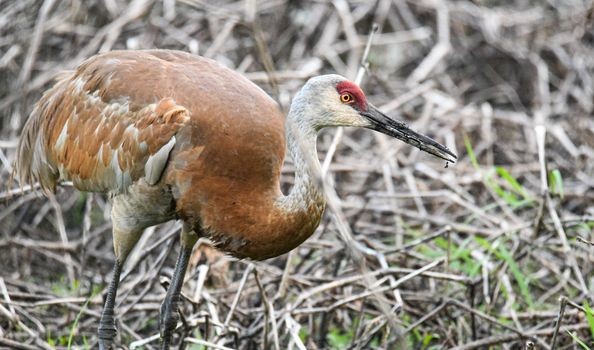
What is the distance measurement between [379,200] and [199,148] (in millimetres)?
2387

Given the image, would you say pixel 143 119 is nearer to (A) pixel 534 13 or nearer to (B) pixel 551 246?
(B) pixel 551 246

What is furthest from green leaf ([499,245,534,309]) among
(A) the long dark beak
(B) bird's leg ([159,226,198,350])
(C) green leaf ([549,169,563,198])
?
(B) bird's leg ([159,226,198,350])

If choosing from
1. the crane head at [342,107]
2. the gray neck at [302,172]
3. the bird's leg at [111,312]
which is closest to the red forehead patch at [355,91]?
the crane head at [342,107]

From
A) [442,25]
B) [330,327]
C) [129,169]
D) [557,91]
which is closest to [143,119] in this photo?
[129,169]

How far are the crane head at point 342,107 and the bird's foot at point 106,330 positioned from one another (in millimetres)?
1476

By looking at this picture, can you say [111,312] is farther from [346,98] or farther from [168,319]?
[346,98]

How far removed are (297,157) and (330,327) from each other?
149 cm

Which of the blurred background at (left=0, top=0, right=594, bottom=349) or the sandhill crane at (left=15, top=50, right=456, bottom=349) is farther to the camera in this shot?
the blurred background at (left=0, top=0, right=594, bottom=349)

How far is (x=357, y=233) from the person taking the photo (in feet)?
20.2

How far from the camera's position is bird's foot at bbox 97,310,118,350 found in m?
4.95

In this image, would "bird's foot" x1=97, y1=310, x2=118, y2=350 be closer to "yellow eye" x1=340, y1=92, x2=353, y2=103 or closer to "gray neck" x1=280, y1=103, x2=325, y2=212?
"gray neck" x1=280, y1=103, x2=325, y2=212

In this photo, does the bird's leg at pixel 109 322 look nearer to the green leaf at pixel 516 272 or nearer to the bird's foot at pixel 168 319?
the bird's foot at pixel 168 319

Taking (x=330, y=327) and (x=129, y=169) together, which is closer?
(x=129, y=169)

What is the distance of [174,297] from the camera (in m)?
4.90
